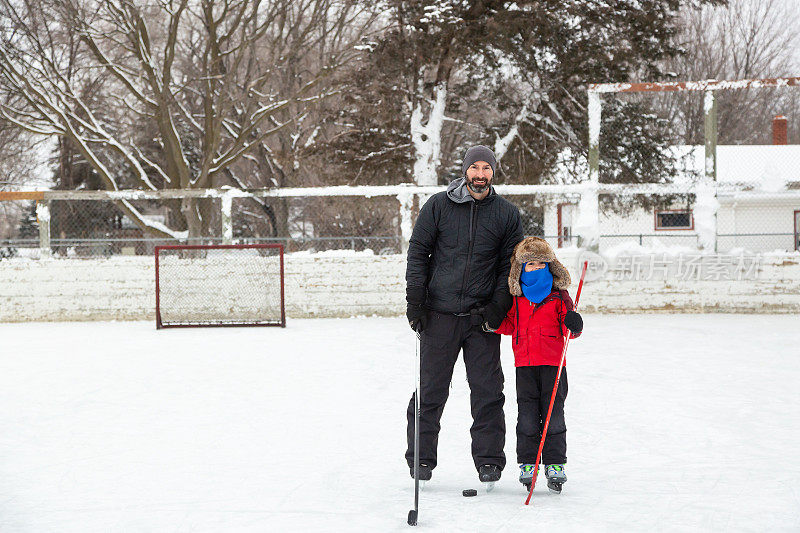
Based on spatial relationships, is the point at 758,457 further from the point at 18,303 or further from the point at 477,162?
the point at 18,303

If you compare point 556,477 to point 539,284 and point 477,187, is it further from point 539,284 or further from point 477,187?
point 477,187

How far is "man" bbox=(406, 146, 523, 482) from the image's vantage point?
12.4 feet

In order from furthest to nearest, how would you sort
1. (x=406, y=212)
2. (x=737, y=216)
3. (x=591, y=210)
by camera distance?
(x=737, y=216), (x=406, y=212), (x=591, y=210)

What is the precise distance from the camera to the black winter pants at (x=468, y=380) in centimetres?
378

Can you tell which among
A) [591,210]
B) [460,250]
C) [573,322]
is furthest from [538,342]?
[591,210]

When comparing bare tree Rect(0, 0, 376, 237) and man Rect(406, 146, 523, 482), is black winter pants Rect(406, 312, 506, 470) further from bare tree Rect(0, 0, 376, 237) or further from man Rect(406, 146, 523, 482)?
bare tree Rect(0, 0, 376, 237)

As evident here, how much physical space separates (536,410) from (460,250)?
2.52 feet

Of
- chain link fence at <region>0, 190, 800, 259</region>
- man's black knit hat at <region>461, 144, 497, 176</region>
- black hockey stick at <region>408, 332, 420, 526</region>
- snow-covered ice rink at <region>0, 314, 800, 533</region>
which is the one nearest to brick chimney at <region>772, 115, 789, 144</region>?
chain link fence at <region>0, 190, 800, 259</region>

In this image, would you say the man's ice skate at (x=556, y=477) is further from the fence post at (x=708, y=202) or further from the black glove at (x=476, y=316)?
the fence post at (x=708, y=202)

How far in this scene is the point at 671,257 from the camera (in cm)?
1109

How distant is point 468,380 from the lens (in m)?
3.83

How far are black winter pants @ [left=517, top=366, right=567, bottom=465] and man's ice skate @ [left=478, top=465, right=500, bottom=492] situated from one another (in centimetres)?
11

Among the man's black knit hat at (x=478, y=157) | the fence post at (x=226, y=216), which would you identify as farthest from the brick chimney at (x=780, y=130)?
the man's black knit hat at (x=478, y=157)

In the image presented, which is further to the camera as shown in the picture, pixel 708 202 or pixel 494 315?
pixel 708 202
